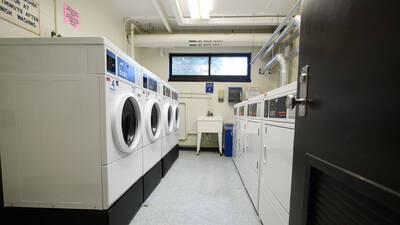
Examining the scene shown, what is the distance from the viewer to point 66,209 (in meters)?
0.96

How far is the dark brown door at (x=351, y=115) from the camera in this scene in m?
0.26

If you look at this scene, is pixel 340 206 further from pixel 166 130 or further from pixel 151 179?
pixel 166 130

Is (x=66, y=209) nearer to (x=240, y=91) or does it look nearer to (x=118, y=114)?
(x=118, y=114)

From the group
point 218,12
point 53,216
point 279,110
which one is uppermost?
point 218,12

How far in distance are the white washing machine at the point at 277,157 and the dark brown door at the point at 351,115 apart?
0.36m

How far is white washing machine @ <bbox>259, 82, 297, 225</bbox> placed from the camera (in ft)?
2.74

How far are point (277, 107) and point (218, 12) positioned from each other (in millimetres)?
2380

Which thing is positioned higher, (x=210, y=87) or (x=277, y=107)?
(x=210, y=87)

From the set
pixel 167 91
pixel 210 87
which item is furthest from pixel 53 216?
pixel 210 87

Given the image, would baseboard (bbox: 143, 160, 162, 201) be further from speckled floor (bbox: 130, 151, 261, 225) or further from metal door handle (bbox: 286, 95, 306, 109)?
metal door handle (bbox: 286, 95, 306, 109)

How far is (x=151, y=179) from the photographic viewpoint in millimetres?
1676

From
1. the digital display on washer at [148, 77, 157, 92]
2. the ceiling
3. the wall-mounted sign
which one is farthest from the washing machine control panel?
the wall-mounted sign

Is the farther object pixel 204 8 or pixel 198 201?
pixel 204 8

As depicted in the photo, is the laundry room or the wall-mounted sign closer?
the laundry room
